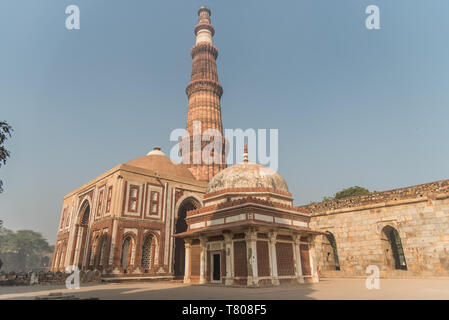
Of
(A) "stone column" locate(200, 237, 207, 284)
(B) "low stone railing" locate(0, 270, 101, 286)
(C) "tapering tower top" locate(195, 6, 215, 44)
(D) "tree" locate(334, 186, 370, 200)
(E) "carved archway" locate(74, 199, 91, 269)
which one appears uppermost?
(C) "tapering tower top" locate(195, 6, 215, 44)

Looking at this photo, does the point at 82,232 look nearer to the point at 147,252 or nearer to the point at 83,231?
the point at 83,231

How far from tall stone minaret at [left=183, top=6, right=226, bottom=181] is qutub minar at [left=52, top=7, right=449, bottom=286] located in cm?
986

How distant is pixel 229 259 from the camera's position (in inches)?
642

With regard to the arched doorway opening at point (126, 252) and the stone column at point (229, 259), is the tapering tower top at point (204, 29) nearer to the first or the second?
the arched doorway opening at point (126, 252)

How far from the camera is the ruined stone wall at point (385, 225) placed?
63.4 ft

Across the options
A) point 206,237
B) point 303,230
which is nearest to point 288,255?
point 303,230

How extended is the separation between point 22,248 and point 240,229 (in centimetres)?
8222

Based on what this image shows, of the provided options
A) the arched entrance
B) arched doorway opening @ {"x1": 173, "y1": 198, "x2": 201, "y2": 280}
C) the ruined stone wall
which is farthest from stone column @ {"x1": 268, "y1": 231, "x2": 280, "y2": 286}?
the arched entrance

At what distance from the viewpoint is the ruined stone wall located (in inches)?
761

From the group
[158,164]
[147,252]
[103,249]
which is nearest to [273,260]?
[147,252]

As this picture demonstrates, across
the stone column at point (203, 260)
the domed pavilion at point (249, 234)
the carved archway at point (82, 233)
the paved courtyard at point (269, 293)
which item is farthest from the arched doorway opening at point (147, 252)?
the paved courtyard at point (269, 293)

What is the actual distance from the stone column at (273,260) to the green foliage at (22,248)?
263 feet

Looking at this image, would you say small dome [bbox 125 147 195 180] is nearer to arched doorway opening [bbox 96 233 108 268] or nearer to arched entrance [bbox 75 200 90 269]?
arched entrance [bbox 75 200 90 269]

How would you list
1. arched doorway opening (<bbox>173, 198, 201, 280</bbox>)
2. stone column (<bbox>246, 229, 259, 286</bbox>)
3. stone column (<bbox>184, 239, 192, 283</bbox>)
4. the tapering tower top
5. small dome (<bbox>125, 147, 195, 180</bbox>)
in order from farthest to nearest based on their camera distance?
the tapering tower top < small dome (<bbox>125, 147, 195, 180</bbox>) < arched doorway opening (<bbox>173, 198, 201, 280</bbox>) < stone column (<bbox>184, 239, 192, 283</bbox>) < stone column (<bbox>246, 229, 259, 286</bbox>)
